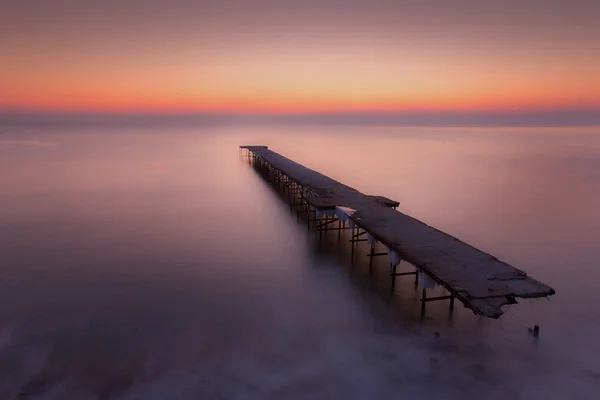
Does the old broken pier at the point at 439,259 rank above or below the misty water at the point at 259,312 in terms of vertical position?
above

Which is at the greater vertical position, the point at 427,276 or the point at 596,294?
the point at 427,276

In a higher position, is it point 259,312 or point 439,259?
point 439,259

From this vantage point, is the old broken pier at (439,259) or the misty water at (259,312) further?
the old broken pier at (439,259)

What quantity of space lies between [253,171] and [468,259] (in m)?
33.0

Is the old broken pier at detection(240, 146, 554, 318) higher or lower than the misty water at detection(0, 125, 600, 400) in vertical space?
higher

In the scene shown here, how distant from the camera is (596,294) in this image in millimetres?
12766

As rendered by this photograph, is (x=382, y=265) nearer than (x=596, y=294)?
No

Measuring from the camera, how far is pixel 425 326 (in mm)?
10484

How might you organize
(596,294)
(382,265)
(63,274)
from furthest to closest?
(382,265), (63,274), (596,294)

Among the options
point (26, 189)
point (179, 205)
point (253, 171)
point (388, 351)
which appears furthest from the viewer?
point (253, 171)

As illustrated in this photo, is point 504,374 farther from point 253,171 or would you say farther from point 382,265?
point 253,171

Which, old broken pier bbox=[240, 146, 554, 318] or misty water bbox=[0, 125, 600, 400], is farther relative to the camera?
old broken pier bbox=[240, 146, 554, 318]

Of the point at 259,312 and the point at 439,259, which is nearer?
the point at 439,259

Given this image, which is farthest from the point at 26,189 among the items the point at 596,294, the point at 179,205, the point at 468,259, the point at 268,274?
the point at 596,294
